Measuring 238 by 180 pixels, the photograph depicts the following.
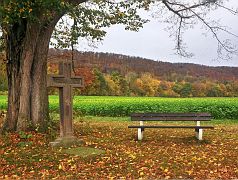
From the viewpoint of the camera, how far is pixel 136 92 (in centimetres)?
6988

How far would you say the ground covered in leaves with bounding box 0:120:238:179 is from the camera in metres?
8.68

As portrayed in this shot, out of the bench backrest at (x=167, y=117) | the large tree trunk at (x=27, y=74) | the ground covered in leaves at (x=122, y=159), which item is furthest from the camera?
the bench backrest at (x=167, y=117)

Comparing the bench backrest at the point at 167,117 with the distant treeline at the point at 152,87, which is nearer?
the bench backrest at the point at 167,117

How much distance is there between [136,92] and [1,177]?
202 feet

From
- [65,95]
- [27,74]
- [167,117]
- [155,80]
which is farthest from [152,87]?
[65,95]

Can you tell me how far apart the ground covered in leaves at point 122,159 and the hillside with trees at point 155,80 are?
4362cm

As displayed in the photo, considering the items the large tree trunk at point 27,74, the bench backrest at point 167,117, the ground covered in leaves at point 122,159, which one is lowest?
the ground covered in leaves at point 122,159

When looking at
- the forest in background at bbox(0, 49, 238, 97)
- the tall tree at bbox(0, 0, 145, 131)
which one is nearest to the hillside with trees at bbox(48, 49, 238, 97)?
the forest in background at bbox(0, 49, 238, 97)

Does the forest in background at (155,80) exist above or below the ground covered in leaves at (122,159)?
above

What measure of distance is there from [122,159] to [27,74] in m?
5.02

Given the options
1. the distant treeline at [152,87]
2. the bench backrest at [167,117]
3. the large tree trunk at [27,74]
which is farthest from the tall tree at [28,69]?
the distant treeline at [152,87]

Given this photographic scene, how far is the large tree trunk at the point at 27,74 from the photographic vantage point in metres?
13.3

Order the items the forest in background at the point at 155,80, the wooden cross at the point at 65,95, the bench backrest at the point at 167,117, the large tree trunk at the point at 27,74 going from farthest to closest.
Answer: the forest in background at the point at 155,80
the bench backrest at the point at 167,117
the large tree trunk at the point at 27,74
the wooden cross at the point at 65,95

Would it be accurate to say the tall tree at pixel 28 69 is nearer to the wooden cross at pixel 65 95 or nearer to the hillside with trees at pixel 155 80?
the wooden cross at pixel 65 95
